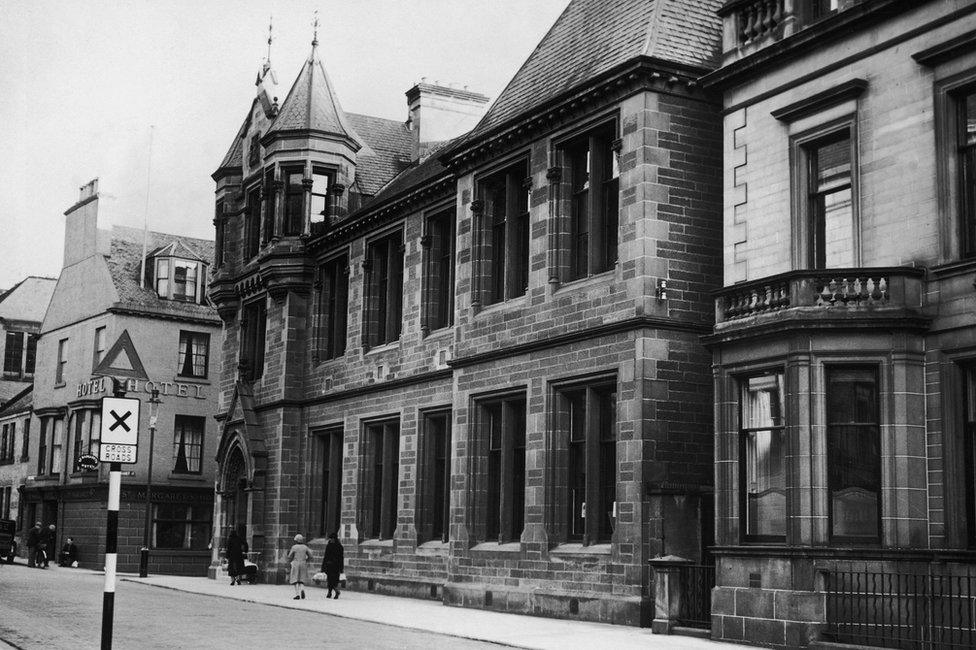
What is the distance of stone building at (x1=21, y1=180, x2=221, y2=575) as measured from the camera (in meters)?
52.2

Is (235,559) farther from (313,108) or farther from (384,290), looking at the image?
(313,108)

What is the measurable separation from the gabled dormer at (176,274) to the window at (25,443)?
34.4 ft

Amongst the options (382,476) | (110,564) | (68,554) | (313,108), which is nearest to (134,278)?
(68,554)

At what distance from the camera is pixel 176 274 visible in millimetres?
56812

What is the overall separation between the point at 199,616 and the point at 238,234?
23745 millimetres

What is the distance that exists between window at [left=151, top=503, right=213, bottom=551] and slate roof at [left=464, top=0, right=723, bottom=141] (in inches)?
1188

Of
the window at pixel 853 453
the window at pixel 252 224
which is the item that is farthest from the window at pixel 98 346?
the window at pixel 853 453

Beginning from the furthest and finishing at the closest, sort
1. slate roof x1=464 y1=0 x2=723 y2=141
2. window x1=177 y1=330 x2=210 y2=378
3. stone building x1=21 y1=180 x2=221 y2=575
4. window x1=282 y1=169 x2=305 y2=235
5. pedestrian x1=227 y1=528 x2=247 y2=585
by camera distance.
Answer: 1. window x1=177 y1=330 x2=210 y2=378
2. stone building x1=21 y1=180 x2=221 y2=575
3. window x1=282 y1=169 x2=305 y2=235
4. pedestrian x1=227 y1=528 x2=247 y2=585
5. slate roof x1=464 y1=0 x2=723 y2=141

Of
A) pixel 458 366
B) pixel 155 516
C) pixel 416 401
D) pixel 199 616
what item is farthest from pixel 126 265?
pixel 199 616

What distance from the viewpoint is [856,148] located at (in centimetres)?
1919

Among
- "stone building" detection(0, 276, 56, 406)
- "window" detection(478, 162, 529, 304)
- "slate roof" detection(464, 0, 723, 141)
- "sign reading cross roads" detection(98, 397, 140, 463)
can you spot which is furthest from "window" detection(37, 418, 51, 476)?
"sign reading cross roads" detection(98, 397, 140, 463)

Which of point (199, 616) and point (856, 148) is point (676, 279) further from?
point (199, 616)

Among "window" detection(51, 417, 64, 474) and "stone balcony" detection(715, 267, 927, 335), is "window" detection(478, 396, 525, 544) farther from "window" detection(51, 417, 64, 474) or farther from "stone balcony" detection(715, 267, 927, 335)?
"window" detection(51, 417, 64, 474)

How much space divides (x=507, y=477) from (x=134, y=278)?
34.0 m
